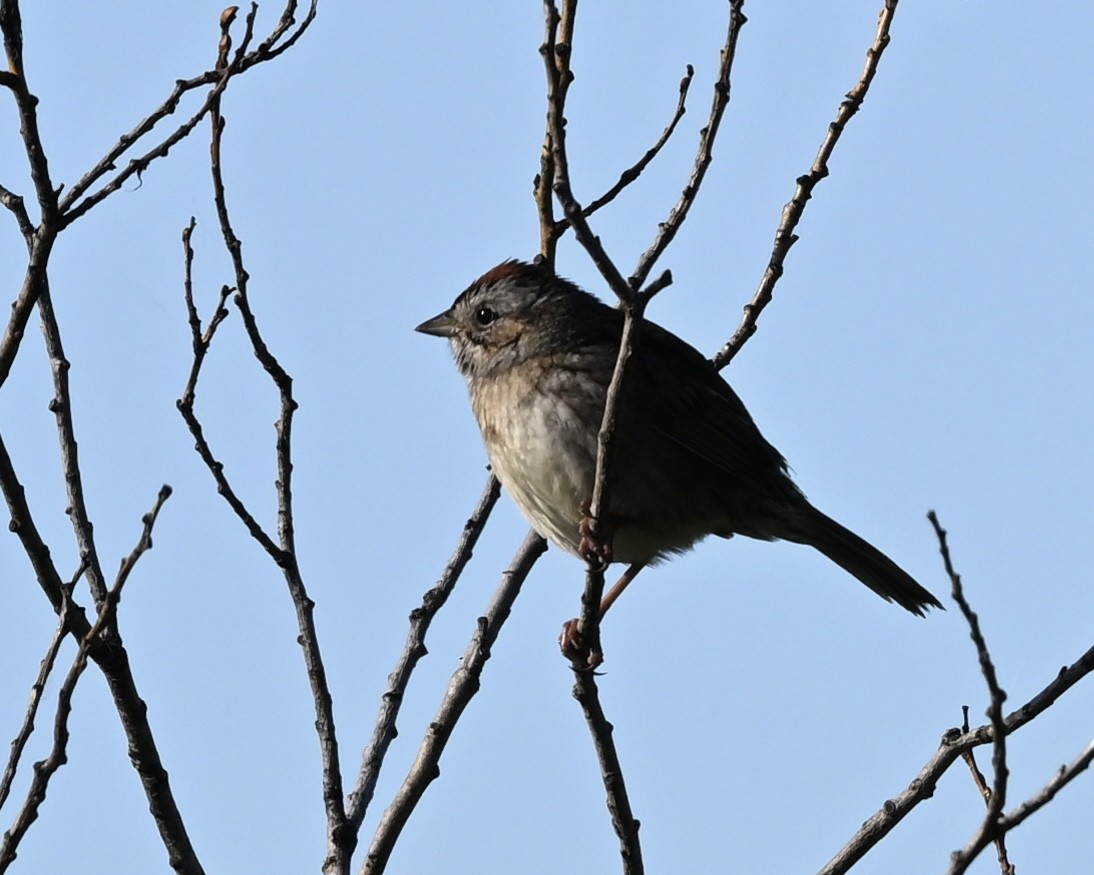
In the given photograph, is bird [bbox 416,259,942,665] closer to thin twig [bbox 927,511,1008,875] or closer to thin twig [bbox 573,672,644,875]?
thin twig [bbox 573,672,644,875]

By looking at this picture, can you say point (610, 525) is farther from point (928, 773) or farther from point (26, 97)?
point (26, 97)

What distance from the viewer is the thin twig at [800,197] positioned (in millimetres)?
5574

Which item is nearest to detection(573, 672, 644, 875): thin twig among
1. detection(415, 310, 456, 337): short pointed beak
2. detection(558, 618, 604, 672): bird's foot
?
detection(558, 618, 604, 672): bird's foot

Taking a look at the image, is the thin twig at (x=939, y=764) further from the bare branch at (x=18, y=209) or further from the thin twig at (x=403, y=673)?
the bare branch at (x=18, y=209)

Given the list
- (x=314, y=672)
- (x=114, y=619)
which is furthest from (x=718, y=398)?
(x=114, y=619)

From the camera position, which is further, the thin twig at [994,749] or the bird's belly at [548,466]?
the bird's belly at [548,466]

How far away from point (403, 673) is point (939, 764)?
1.76 meters

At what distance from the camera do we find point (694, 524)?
20.7 ft

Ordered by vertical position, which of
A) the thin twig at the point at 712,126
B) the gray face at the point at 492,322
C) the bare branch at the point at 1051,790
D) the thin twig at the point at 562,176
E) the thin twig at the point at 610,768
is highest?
the gray face at the point at 492,322

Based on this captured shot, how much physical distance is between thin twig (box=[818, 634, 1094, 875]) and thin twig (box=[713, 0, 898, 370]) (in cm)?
207

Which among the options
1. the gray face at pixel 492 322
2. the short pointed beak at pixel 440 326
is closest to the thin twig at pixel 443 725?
the gray face at pixel 492 322

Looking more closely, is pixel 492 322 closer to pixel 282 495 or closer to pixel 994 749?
pixel 282 495

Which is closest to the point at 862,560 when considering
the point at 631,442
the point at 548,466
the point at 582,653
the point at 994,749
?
the point at 631,442

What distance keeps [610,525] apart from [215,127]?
1.81 m
